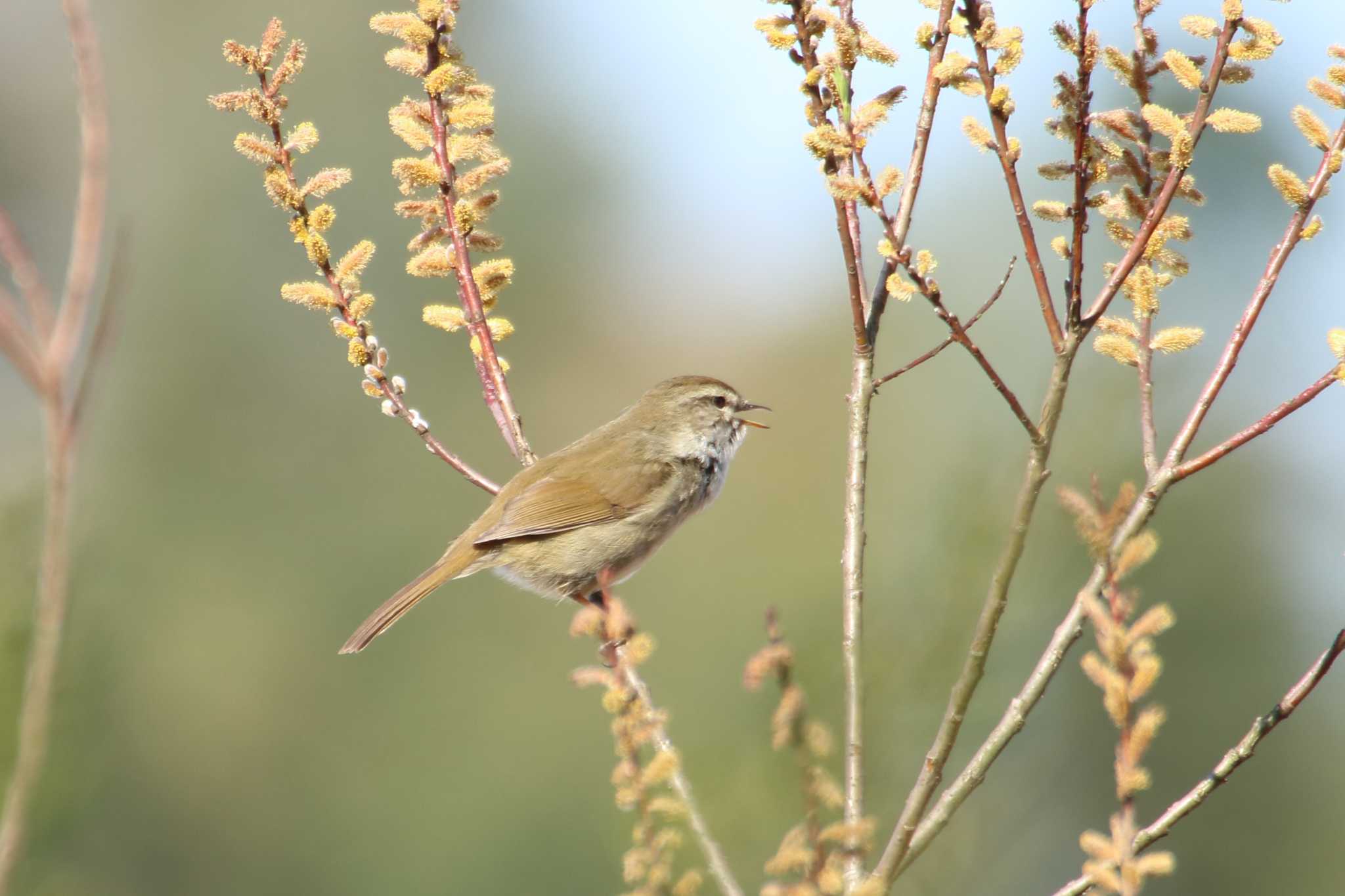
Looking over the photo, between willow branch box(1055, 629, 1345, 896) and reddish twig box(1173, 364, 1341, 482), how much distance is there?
0.26m

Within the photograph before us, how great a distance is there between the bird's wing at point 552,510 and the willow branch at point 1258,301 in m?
2.77

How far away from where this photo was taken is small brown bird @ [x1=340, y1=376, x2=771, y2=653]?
165 inches

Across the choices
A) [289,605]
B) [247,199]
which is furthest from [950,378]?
[247,199]

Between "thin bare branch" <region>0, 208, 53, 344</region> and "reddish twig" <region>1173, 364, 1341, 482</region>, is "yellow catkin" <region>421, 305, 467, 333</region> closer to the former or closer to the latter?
"reddish twig" <region>1173, 364, 1341, 482</region>

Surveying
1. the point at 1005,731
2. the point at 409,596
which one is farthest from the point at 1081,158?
the point at 409,596

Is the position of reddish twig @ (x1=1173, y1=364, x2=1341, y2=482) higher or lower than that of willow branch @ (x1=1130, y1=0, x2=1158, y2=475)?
lower

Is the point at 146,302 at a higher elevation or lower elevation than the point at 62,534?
higher

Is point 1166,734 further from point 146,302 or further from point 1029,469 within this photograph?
point 146,302

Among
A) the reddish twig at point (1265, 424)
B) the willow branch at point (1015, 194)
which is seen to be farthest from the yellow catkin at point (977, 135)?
the reddish twig at point (1265, 424)

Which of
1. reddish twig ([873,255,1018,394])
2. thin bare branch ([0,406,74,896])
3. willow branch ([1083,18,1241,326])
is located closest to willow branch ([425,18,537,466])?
reddish twig ([873,255,1018,394])

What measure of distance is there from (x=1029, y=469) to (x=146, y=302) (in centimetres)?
3178

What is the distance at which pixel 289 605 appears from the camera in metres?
26.0

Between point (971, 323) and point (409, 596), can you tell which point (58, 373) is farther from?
point (409, 596)

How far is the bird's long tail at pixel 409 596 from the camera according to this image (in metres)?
4.00
